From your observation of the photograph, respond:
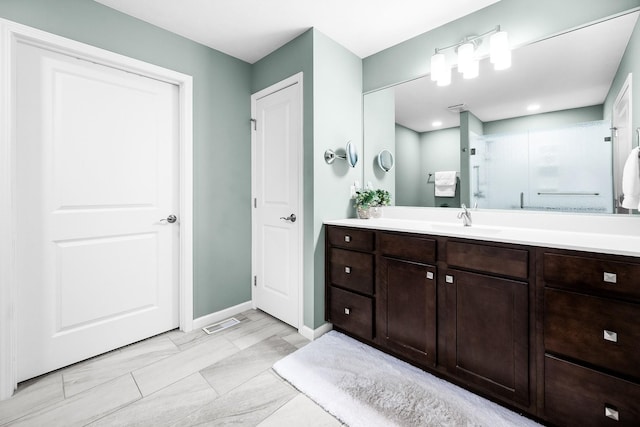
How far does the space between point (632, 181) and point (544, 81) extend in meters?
0.80

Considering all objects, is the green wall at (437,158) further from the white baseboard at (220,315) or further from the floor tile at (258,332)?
the white baseboard at (220,315)

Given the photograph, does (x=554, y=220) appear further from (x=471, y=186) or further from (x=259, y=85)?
(x=259, y=85)

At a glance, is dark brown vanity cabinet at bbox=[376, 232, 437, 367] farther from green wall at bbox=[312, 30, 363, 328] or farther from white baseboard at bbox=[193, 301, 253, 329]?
white baseboard at bbox=[193, 301, 253, 329]

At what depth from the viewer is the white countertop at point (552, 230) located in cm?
126

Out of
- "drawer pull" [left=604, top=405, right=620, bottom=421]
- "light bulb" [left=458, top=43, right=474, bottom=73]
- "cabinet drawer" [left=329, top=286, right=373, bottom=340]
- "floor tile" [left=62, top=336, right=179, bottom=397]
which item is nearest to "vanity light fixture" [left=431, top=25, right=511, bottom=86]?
"light bulb" [left=458, top=43, right=474, bottom=73]

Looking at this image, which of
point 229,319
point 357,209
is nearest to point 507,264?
point 357,209

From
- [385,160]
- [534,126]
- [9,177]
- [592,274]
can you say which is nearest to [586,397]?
[592,274]

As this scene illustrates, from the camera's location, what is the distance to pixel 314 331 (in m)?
2.23

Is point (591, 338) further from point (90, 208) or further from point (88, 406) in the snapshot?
point (90, 208)

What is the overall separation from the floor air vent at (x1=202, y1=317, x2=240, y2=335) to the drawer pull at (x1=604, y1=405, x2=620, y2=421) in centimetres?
235

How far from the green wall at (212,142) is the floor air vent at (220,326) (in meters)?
0.13

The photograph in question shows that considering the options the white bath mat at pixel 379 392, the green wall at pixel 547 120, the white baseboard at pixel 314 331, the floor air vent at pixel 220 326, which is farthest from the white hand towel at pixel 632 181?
the floor air vent at pixel 220 326

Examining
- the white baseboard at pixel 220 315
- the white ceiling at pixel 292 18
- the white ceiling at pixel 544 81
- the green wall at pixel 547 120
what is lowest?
the white baseboard at pixel 220 315

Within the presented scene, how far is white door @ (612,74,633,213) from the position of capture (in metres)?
1.52
